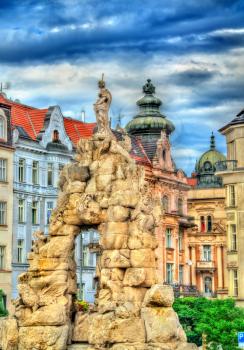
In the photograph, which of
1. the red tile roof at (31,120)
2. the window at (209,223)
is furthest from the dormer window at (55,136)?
the window at (209,223)

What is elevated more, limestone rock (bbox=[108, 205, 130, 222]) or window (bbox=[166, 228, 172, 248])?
window (bbox=[166, 228, 172, 248])

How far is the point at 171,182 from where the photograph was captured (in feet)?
293

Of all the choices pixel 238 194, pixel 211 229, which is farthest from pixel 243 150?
pixel 211 229

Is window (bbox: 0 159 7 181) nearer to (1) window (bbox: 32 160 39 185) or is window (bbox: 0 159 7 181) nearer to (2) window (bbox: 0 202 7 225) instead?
(2) window (bbox: 0 202 7 225)

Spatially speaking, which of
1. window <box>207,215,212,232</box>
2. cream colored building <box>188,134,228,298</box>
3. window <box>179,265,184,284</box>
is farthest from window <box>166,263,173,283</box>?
window <box>207,215,212,232</box>

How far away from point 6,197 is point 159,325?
35996 mm

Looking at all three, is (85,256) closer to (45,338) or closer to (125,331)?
(45,338)

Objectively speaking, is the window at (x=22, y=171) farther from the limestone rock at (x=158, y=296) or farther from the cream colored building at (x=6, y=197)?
the limestone rock at (x=158, y=296)

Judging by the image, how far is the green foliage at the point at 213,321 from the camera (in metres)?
48.8

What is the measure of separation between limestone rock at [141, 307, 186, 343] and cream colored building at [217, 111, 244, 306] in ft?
117

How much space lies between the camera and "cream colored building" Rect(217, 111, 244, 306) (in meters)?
71.1

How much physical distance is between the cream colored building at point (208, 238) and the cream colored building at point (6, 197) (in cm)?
2887

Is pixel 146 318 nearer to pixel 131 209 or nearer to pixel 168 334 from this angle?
pixel 168 334

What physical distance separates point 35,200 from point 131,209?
3677 cm
